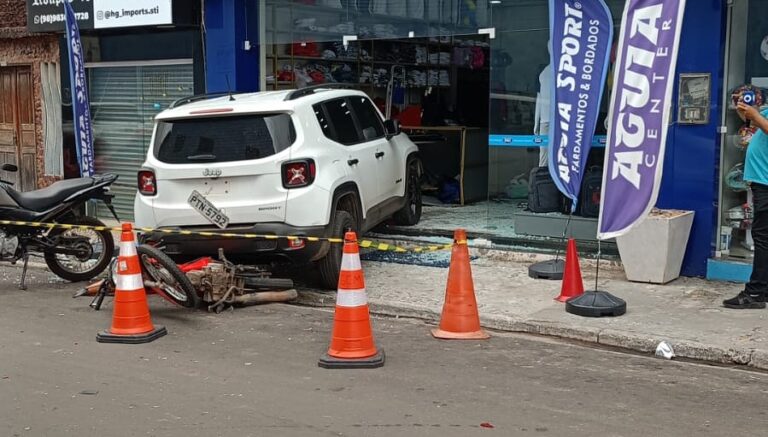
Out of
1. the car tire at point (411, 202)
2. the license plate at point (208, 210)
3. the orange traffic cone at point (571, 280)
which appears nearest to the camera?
the orange traffic cone at point (571, 280)

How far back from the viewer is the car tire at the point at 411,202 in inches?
459

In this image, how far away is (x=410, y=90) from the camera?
15.9 metres

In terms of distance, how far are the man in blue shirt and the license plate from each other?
479 centimetres

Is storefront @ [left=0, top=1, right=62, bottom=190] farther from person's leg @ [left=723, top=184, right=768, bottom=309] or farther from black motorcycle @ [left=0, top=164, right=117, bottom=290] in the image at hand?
person's leg @ [left=723, top=184, right=768, bottom=309]

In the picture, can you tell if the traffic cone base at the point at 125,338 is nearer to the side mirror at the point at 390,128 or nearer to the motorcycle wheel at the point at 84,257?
the motorcycle wheel at the point at 84,257

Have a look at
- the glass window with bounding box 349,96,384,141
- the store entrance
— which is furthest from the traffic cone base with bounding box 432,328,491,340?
the store entrance

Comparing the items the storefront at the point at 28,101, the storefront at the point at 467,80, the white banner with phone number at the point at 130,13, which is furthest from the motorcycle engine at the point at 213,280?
the storefront at the point at 28,101

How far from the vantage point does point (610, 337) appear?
7.24 meters

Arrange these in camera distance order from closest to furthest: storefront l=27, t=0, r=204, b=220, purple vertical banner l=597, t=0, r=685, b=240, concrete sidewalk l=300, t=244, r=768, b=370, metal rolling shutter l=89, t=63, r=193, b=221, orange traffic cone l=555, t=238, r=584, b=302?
concrete sidewalk l=300, t=244, r=768, b=370 < purple vertical banner l=597, t=0, r=685, b=240 < orange traffic cone l=555, t=238, r=584, b=302 < storefront l=27, t=0, r=204, b=220 < metal rolling shutter l=89, t=63, r=193, b=221

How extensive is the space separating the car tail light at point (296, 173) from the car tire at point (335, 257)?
23.0 inches

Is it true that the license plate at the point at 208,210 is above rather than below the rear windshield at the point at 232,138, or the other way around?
below

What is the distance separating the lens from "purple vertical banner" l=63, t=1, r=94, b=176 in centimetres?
1188

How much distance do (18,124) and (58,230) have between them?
21.9 feet

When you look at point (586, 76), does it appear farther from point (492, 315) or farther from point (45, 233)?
point (45, 233)
